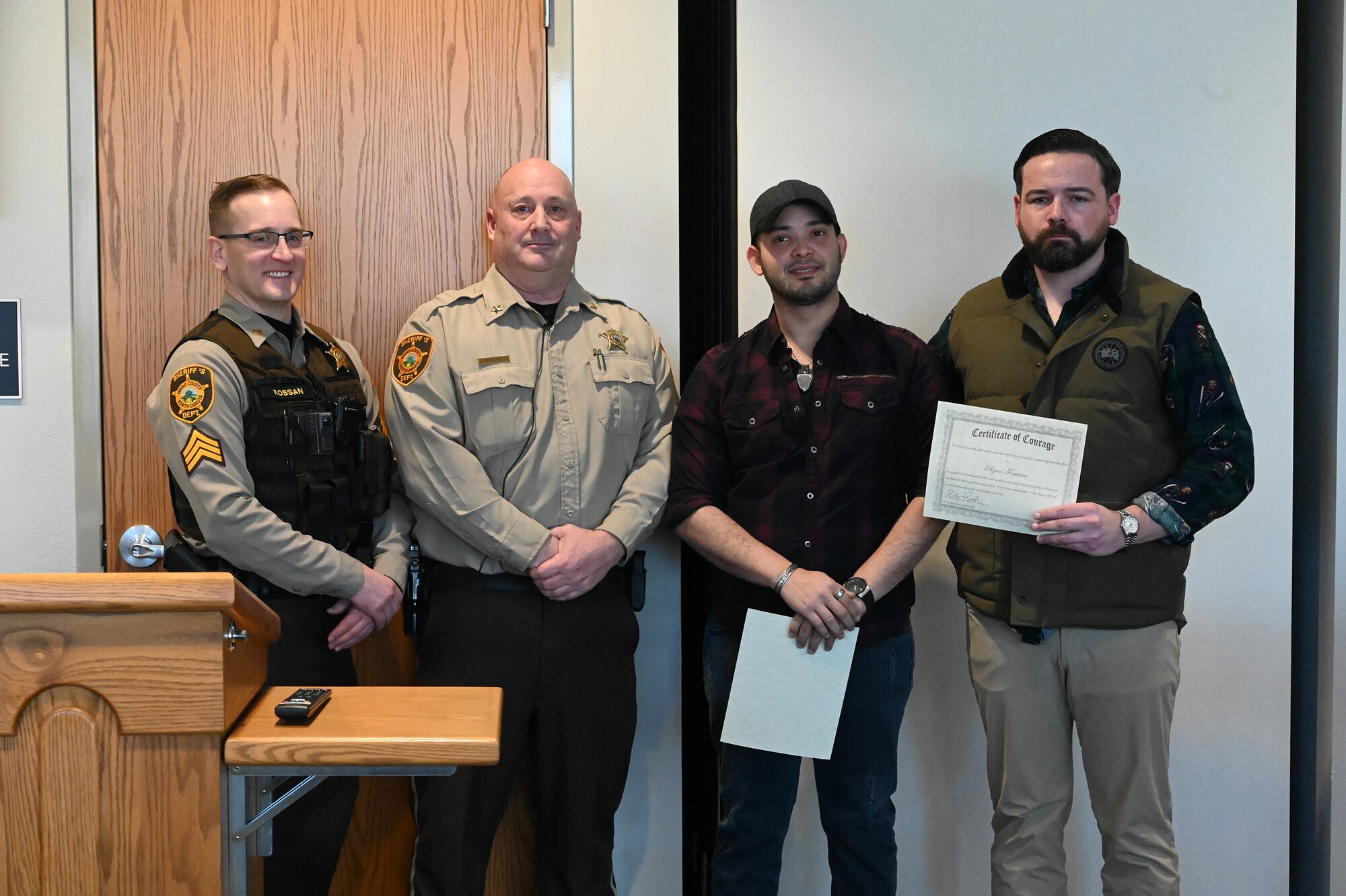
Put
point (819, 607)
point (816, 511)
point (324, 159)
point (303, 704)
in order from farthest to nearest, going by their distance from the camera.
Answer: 1. point (324, 159)
2. point (816, 511)
3. point (819, 607)
4. point (303, 704)

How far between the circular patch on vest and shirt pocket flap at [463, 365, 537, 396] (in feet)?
3.88

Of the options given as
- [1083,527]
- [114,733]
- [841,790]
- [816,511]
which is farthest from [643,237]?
[114,733]

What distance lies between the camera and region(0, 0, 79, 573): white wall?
2.42 metres

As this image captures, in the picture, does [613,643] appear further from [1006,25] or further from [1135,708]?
[1006,25]

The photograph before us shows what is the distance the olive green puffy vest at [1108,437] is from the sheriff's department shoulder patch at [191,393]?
1572 millimetres

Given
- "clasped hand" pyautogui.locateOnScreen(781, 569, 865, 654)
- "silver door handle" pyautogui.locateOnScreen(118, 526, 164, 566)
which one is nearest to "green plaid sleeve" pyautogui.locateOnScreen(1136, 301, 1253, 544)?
"clasped hand" pyautogui.locateOnScreen(781, 569, 865, 654)

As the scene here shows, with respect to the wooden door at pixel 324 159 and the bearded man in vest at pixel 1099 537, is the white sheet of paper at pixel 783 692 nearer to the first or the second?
the bearded man in vest at pixel 1099 537

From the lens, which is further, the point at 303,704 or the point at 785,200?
the point at 785,200

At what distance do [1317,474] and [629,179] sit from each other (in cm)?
185

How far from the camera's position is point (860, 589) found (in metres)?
2.07

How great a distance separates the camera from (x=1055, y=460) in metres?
1.96

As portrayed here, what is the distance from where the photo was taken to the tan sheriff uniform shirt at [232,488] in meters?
2.03

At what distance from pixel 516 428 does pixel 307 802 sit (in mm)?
900

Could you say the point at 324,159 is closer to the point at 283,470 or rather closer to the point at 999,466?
the point at 283,470
